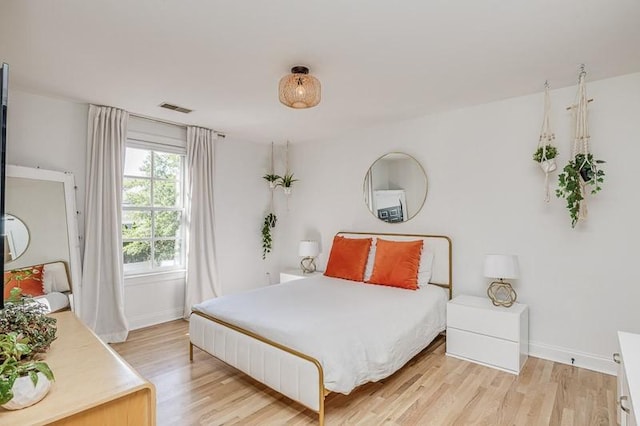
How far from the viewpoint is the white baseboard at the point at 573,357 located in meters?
2.71

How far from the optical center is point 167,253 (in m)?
4.25

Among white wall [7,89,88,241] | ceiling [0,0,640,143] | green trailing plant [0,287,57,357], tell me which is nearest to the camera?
green trailing plant [0,287,57,357]

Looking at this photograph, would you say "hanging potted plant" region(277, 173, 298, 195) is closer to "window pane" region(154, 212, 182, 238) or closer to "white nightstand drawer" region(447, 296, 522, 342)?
"window pane" region(154, 212, 182, 238)

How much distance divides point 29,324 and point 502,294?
3.49 metres

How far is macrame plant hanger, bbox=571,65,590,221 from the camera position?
8.81ft

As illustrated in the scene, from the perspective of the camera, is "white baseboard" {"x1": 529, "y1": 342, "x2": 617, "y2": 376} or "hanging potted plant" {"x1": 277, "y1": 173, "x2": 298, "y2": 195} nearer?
"white baseboard" {"x1": 529, "y1": 342, "x2": 617, "y2": 376}

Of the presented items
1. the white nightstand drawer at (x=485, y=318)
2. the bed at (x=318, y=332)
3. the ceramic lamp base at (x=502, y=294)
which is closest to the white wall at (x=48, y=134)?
the bed at (x=318, y=332)

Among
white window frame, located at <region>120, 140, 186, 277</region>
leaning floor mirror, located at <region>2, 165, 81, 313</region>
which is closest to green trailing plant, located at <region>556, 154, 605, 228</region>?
white window frame, located at <region>120, 140, 186, 277</region>

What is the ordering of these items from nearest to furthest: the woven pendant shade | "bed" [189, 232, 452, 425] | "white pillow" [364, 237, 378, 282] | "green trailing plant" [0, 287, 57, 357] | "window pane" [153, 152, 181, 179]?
1. "green trailing plant" [0, 287, 57, 357]
2. "bed" [189, 232, 452, 425]
3. the woven pendant shade
4. "white pillow" [364, 237, 378, 282]
5. "window pane" [153, 152, 181, 179]

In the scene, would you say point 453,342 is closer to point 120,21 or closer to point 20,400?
point 20,400

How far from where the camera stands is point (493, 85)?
2.88 m

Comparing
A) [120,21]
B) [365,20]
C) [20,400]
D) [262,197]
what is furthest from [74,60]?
[262,197]

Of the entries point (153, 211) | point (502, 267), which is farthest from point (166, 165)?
point (502, 267)

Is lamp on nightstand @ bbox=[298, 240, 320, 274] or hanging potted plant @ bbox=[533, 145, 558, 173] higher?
hanging potted plant @ bbox=[533, 145, 558, 173]
